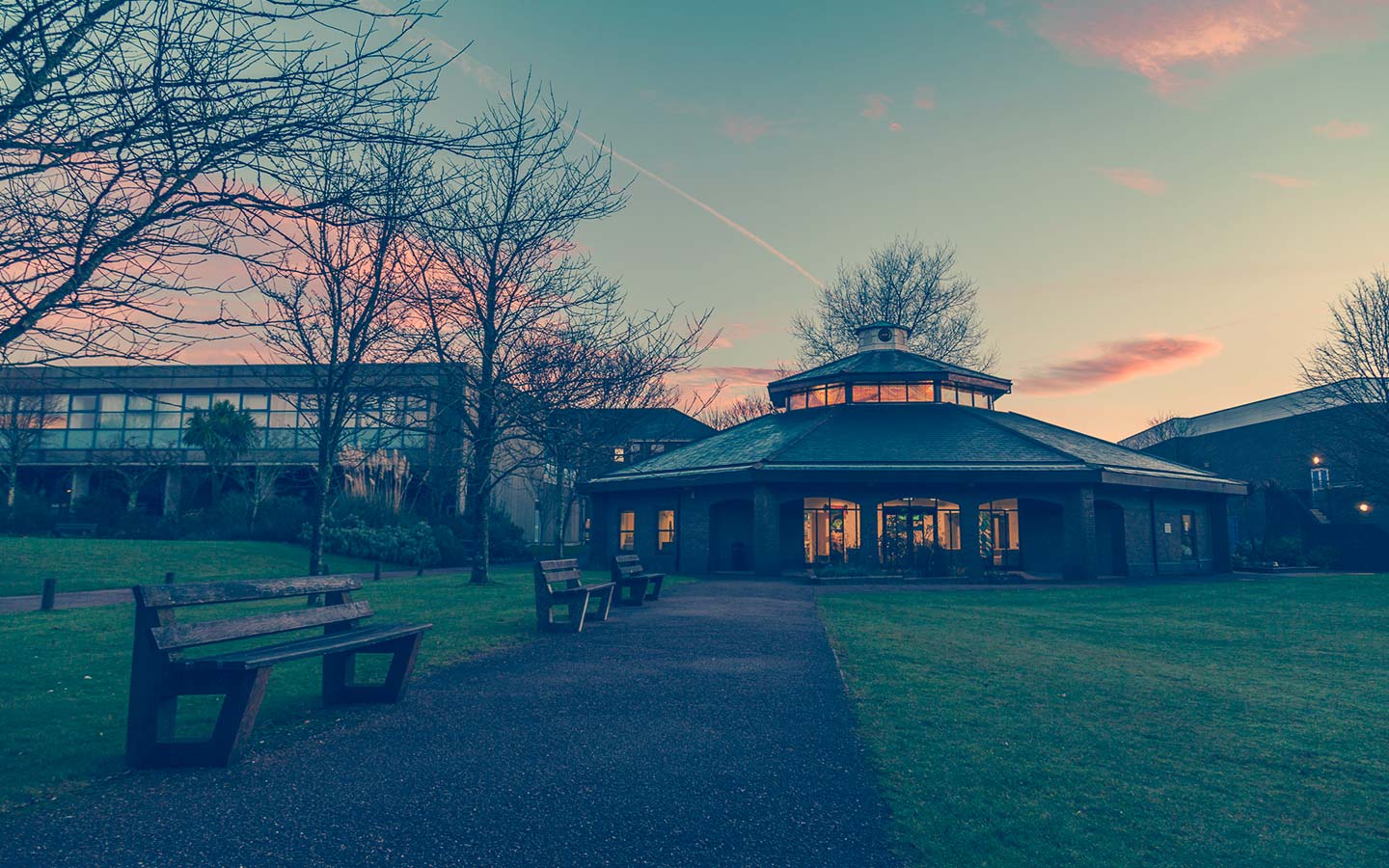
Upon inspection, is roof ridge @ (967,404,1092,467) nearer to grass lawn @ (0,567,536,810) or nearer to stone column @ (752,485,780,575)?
stone column @ (752,485,780,575)

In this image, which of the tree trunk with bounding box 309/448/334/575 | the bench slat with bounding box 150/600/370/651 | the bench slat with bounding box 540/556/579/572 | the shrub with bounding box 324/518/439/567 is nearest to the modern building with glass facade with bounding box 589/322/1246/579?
the shrub with bounding box 324/518/439/567

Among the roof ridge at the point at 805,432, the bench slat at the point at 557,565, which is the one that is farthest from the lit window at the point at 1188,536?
the bench slat at the point at 557,565

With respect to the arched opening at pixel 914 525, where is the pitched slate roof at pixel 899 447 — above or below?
above

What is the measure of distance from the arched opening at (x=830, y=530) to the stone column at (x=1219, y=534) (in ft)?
46.9

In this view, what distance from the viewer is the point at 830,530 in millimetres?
26188

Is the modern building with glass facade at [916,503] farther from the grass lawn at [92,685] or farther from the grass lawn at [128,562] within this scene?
the grass lawn at [92,685]

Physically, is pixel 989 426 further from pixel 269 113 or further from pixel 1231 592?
pixel 269 113

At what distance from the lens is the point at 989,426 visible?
28.8 m

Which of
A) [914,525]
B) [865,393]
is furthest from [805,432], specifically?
[914,525]

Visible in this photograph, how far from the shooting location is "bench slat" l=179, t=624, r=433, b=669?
4.54m

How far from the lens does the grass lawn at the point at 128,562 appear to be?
18500 millimetres

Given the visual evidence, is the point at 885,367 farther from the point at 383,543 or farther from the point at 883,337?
the point at 383,543

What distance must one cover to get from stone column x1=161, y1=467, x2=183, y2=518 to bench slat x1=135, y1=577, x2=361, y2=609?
113 feet

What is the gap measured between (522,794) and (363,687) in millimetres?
2724
